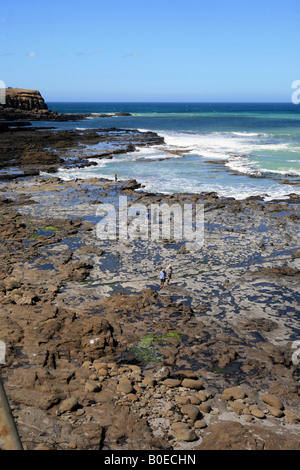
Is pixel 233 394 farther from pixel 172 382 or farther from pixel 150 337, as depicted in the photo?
pixel 150 337

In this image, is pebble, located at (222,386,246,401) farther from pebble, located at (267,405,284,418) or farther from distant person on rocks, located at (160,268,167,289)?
distant person on rocks, located at (160,268,167,289)

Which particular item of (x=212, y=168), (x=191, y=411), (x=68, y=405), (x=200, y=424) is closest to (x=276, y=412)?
(x=200, y=424)

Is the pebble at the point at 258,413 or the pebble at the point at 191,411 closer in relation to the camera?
the pebble at the point at 191,411

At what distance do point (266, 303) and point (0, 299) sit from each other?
933 centimetres

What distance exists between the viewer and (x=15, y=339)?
35.5 ft

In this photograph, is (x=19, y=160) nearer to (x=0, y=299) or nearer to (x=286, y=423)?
(x=0, y=299)

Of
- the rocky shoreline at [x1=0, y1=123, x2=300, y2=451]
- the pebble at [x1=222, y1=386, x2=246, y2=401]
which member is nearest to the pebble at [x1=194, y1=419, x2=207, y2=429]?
the rocky shoreline at [x1=0, y1=123, x2=300, y2=451]

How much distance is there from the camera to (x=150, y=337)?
1157 cm

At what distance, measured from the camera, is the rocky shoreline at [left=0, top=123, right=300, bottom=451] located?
25.9 feet

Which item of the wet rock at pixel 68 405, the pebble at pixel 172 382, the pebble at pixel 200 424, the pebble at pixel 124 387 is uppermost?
the wet rock at pixel 68 405

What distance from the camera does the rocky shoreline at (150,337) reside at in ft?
25.9

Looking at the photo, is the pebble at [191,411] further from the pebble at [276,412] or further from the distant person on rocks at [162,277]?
the distant person on rocks at [162,277]

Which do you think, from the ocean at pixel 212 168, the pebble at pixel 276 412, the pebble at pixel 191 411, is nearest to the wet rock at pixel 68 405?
the pebble at pixel 191 411
